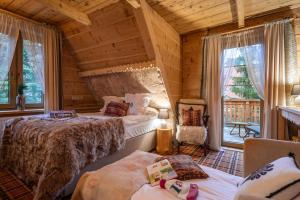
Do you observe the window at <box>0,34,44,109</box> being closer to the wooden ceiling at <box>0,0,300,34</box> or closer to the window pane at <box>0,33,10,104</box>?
the window pane at <box>0,33,10,104</box>

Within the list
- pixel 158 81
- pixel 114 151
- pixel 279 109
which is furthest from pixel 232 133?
pixel 114 151

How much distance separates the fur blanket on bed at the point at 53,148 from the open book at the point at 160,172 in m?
0.87

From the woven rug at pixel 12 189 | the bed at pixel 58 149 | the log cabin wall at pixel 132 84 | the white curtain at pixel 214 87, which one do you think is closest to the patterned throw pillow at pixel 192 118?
the white curtain at pixel 214 87

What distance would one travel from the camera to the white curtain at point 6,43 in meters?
2.76

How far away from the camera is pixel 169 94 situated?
3299mm

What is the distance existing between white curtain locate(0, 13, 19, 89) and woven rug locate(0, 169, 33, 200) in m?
1.54

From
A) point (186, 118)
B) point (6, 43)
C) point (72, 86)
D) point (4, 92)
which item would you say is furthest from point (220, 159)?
point (6, 43)

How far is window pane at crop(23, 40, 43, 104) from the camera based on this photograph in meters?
3.15

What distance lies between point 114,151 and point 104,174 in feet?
3.52

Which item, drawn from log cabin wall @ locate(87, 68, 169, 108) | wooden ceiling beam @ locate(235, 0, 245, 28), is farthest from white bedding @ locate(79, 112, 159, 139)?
wooden ceiling beam @ locate(235, 0, 245, 28)

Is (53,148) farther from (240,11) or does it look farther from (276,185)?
(240,11)

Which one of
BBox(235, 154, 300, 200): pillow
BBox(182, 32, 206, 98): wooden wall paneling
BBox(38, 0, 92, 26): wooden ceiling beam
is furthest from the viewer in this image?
BBox(182, 32, 206, 98): wooden wall paneling

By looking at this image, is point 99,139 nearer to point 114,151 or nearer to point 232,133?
point 114,151

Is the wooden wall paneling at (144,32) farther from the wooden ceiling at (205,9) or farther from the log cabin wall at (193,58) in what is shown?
the log cabin wall at (193,58)
